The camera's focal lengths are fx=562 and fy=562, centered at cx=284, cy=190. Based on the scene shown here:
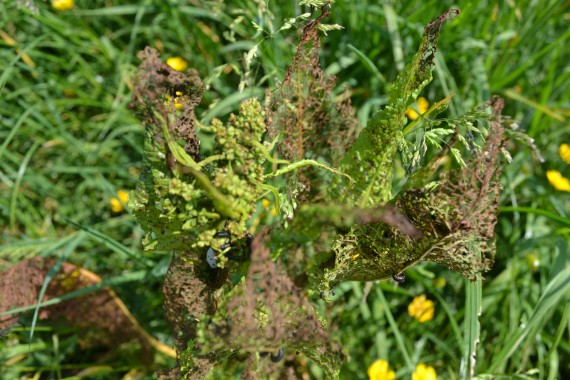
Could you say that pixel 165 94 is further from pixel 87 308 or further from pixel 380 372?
pixel 380 372

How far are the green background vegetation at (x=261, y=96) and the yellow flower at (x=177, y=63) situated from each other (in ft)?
0.08

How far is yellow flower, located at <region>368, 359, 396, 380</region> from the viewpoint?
1594 mm

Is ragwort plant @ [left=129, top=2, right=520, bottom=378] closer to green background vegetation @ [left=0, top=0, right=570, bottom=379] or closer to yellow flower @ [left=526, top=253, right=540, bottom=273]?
green background vegetation @ [left=0, top=0, right=570, bottom=379]

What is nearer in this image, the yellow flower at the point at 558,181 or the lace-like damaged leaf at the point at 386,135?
the lace-like damaged leaf at the point at 386,135

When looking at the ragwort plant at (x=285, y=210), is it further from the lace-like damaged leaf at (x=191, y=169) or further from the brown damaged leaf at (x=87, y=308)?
the brown damaged leaf at (x=87, y=308)

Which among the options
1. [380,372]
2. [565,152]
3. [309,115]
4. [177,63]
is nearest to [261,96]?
[177,63]

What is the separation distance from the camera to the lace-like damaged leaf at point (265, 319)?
0.82 metres

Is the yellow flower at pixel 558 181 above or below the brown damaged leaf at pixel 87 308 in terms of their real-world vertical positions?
above

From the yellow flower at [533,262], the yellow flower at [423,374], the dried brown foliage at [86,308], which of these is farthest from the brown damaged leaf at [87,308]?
the yellow flower at [533,262]

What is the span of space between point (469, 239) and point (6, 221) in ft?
5.72

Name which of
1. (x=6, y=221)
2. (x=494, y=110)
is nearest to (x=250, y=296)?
(x=494, y=110)

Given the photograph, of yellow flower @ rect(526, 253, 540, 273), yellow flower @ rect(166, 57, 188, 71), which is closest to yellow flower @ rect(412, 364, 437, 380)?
yellow flower @ rect(526, 253, 540, 273)

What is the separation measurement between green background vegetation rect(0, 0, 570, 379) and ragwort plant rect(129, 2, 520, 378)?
0.56 meters

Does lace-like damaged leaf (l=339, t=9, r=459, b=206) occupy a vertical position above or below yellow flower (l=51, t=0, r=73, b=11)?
above
